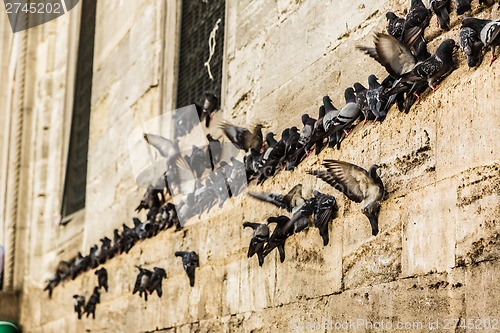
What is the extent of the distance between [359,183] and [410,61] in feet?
1.84

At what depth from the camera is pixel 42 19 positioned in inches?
527

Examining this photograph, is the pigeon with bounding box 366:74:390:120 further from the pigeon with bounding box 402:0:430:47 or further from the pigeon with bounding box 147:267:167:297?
the pigeon with bounding box 147:267:167:297

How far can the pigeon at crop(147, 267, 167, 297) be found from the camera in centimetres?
681

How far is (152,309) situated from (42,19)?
7339 millimetres

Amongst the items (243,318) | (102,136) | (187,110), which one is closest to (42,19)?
(102,136)

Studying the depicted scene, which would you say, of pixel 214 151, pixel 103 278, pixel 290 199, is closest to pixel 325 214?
pixel 290 199

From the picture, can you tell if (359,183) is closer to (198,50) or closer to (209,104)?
(209,104)

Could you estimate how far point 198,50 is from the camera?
7.84 meters

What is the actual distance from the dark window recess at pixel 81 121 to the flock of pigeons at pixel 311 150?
12.0 feet

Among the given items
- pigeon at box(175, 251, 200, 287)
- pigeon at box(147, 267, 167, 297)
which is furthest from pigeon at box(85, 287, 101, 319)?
pigeon at box(175, 251, 200, 287)

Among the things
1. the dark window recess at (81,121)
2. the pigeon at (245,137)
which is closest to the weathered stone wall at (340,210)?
the pigeon at (245,137)

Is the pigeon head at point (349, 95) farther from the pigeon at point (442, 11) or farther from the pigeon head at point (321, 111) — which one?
the pigeon at point (442, 11)

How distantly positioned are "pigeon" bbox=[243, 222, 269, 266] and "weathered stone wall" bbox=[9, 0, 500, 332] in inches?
2.8

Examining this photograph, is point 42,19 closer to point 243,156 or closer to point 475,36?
point 243,156
